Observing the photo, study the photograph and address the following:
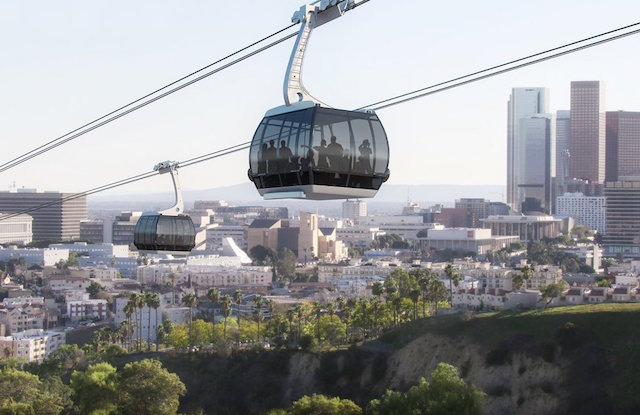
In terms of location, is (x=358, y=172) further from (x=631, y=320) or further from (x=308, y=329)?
(x=308, y=329)

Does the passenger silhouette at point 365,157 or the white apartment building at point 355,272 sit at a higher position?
the passenger silhouette at point 365,157

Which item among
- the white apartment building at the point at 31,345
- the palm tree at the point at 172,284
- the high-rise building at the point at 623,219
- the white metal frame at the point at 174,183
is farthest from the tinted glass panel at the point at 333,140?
the high-rise building at the point at 623,219

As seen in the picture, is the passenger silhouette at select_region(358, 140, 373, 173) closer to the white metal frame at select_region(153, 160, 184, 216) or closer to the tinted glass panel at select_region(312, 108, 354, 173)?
the tinted glass panel at select_region(312, 108, 354, 173)

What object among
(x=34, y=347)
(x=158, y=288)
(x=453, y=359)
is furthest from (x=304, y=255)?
(x=453, y=359)

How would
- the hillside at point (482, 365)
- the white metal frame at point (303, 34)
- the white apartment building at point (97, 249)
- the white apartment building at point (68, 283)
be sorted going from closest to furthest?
the white metal frame at point (303, 34)
the hillside at point (482, 365)
the white apartment building at point (68, 283)
the white apartment building at point (97, 249)

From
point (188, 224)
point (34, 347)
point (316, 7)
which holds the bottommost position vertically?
point (34, 347)

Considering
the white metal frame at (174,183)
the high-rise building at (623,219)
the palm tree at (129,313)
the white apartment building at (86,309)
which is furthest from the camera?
the high-rise building at (623,219)

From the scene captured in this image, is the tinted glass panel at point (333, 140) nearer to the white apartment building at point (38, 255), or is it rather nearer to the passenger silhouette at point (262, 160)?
the passenger silhouette at point (262, 160)
